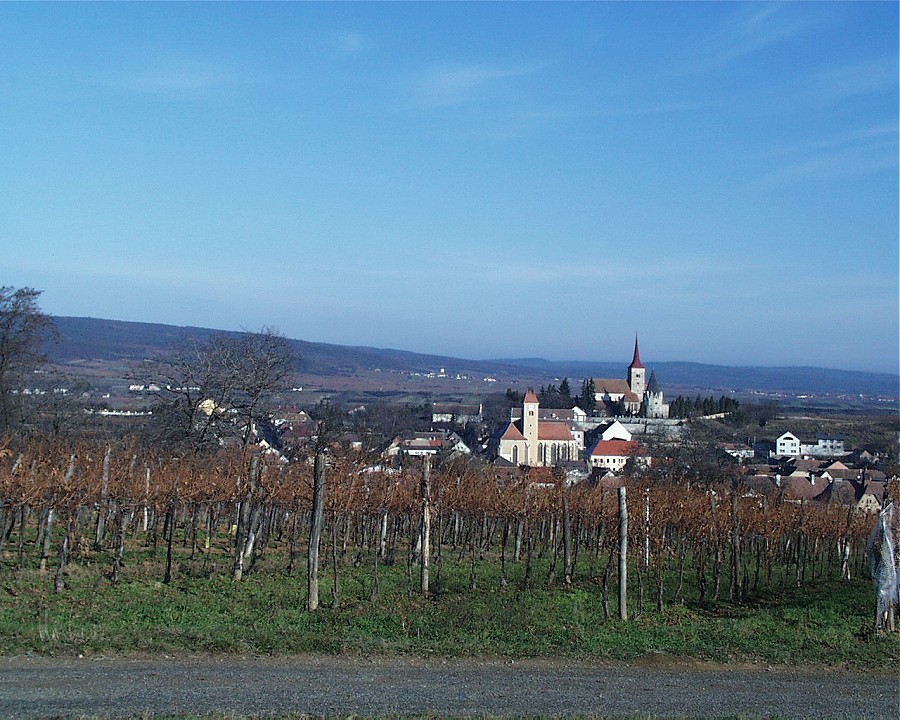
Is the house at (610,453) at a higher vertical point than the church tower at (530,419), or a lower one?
lower

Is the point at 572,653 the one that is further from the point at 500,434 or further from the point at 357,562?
the point at 500,434

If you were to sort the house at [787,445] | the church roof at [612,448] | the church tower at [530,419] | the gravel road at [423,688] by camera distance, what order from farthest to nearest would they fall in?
1. the house at [787,445]
2. the church tower at [530,419]
3. the church roof at [612,448]
4. the gravel road at [423,688]

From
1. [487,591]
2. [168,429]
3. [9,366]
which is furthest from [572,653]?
[9,366]

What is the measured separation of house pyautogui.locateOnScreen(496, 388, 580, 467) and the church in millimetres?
41919

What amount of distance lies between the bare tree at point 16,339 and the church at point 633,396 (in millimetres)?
120663

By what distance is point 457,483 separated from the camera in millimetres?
25109

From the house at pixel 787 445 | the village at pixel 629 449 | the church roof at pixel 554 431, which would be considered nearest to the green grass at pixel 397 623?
the village at pixel 629 449

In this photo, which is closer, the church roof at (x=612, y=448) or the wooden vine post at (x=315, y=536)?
the wooden vine post at (x=315, y=536)

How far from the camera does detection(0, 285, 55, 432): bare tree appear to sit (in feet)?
87.0

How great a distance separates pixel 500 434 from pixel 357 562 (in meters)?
72.3

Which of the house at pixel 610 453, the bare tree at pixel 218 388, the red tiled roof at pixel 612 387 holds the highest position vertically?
the bare tree at pixel 218 388

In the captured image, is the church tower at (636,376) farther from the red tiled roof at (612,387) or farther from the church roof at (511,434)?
the church roof at (511,434)

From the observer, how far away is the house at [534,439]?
9138 cm

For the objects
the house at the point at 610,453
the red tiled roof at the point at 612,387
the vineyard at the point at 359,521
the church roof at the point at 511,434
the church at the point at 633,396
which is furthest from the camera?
the red tiled roof at the point at 612,387
